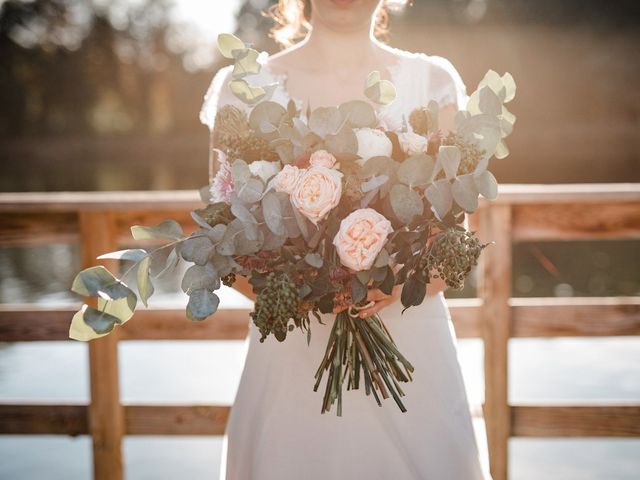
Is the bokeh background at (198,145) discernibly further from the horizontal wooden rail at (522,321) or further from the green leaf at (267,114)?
the green leaf at (267,114)

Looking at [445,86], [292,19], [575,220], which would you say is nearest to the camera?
[445,86]

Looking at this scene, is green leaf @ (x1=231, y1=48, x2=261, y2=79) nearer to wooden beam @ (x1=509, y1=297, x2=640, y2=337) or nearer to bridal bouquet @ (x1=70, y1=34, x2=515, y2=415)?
bridal bouquet @ (x1=70, y1=34, x2=515, y2=415)

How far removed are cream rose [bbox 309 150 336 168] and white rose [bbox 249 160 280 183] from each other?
0.27 feet

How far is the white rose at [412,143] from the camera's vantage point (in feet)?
5.41

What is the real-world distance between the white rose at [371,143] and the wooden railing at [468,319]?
52.5 inches

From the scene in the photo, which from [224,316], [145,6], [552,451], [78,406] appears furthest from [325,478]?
[145,6]

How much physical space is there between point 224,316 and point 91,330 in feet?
4.48

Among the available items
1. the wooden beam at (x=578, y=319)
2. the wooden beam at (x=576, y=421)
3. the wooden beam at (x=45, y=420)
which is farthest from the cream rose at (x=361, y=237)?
the wooden beam at (x=45, y=420)

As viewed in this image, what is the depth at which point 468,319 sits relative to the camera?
298cm

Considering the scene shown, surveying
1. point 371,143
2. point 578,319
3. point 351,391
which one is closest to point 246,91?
point 371,143

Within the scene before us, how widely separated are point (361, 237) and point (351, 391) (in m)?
0.58

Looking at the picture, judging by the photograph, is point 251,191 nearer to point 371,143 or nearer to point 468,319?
point 371,143

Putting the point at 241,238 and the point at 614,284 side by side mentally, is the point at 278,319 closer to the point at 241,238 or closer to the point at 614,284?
the point at 241,238

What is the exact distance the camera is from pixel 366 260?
157cm
